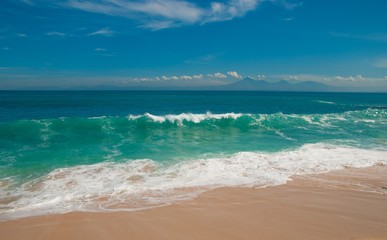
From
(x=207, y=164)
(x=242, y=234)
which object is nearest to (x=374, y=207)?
(x=242, y=234)

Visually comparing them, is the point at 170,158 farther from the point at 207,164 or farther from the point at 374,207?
the point at 374,207

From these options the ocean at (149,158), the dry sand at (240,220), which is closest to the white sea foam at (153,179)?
the ocean at (149,158)

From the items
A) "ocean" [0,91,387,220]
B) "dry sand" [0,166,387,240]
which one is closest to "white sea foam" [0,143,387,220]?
"ocean" [0,91,387,220]

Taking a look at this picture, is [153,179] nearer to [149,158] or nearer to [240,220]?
[149,158]

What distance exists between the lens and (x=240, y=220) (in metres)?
5.89

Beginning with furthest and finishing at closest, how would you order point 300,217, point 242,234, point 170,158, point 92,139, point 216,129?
point 216,129 < point 92,139 < point 170,158 < point 300,217 < point 242,234

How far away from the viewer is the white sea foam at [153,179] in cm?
690

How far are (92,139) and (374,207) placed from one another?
1327 cm

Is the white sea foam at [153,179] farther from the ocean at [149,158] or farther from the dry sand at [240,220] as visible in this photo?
the dry sand at [240,220]

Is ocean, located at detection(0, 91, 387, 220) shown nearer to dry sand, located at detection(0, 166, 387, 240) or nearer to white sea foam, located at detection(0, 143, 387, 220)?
white sea foam, located at detection(0, 143, 387, 220)

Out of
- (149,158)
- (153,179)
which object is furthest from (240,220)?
(149,158)

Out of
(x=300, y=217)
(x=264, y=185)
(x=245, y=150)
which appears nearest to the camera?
(x=300, y=217)

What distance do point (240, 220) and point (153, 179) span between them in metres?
3.64

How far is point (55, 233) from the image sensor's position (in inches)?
211
